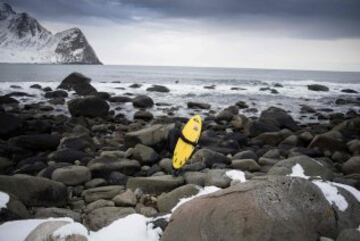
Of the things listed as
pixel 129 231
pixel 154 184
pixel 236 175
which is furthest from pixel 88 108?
pixel 129 231

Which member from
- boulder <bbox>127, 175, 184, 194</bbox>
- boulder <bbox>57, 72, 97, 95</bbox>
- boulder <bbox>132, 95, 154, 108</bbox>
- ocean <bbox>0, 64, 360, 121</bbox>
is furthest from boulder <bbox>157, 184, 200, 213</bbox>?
boulder <bbox>57, 72, 97, 95</bbox>

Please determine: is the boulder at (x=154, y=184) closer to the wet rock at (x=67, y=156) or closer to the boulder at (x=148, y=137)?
the wet rock at (x=67, y=156)

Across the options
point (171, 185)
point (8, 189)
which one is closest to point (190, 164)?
point (171, 185)

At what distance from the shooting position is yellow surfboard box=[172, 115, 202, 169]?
7363mm

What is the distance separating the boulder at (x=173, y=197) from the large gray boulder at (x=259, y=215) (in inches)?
60.1

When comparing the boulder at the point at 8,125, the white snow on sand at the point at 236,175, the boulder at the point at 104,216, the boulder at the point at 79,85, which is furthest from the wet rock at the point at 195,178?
the boulder at the point at 79,85

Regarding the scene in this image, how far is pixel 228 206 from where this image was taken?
3.83 metres

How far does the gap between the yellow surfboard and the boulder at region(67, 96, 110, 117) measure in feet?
31.6

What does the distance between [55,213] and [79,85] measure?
22.8 m

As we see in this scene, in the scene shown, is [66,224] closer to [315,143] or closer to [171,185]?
[171,185]

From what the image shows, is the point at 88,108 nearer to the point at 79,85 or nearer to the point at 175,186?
the point at 175,186

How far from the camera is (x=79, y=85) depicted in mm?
27125

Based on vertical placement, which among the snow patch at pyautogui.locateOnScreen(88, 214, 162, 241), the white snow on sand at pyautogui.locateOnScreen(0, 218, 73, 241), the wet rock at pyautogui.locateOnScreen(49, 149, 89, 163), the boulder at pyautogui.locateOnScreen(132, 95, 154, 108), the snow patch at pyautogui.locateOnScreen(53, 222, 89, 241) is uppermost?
the snow patch at pyautogui.locateOnScreen(53, 222, 89, 241)

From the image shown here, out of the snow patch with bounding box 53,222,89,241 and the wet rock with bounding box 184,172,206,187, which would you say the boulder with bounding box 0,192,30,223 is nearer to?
the snow patch with bounding box 53,222,89,241
